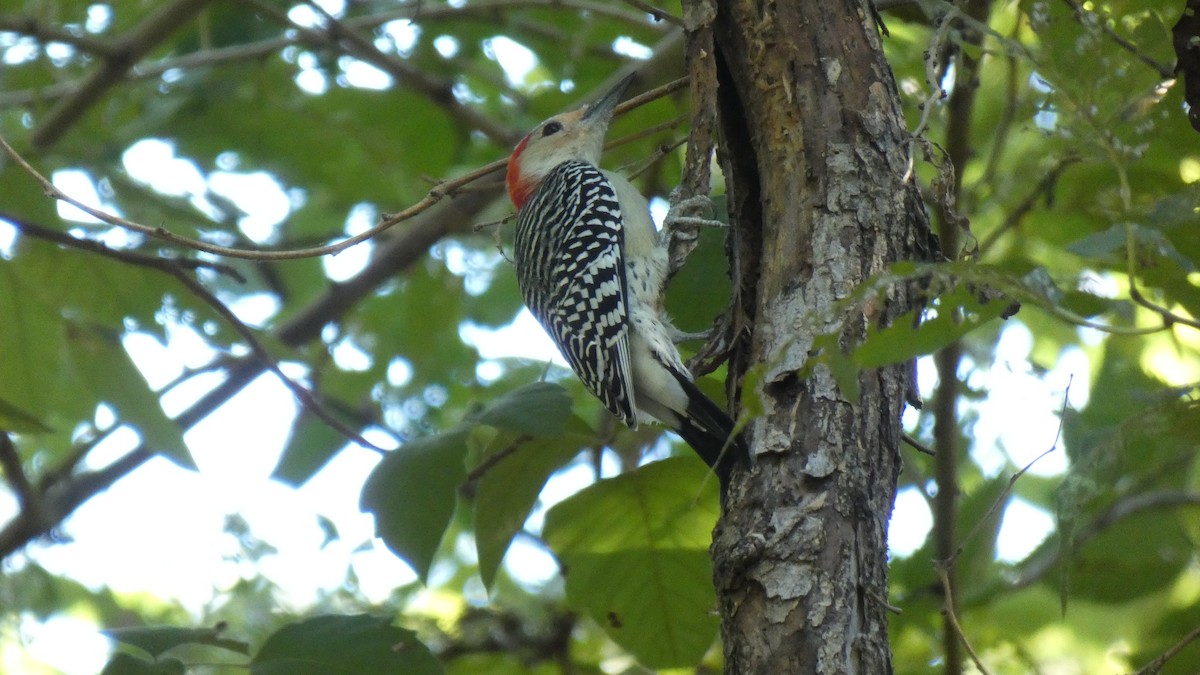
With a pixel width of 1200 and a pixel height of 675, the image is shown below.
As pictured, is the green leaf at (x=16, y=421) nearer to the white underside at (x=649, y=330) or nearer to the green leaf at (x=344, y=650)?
the green leaf at (x=344, y=650)

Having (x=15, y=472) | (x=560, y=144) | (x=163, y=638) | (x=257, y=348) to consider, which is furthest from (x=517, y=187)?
(x=163, y=638)

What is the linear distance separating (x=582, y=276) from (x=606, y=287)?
17cm

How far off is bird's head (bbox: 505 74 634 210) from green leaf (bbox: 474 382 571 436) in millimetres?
2492

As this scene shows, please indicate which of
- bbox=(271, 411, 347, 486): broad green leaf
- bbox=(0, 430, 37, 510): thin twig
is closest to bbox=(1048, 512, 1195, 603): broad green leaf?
bbox=(271, 411, 347, 486): broad green leaf

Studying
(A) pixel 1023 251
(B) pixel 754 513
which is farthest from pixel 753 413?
(A) pixel 1023 251

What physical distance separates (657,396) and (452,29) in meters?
3.80

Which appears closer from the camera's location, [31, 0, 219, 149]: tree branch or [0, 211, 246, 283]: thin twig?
[0, 211, 246, 283]: thin twig

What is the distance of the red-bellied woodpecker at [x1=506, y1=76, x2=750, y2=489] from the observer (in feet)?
12.4

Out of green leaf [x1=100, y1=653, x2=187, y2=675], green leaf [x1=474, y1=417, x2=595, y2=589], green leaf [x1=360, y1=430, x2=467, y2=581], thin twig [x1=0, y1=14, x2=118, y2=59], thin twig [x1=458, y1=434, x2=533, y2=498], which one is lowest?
green leaf [x1=100, y1=653, x2=187, y2=675]

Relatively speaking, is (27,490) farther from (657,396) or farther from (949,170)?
(949,170)

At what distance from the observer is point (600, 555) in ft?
11.3

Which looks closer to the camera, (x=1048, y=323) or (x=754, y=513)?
(x=754, y=513)

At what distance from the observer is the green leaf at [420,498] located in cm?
300

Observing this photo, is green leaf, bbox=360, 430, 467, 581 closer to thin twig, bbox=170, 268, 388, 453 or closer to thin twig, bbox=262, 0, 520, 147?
thin twig, bbox=170, 268, 388, 453
